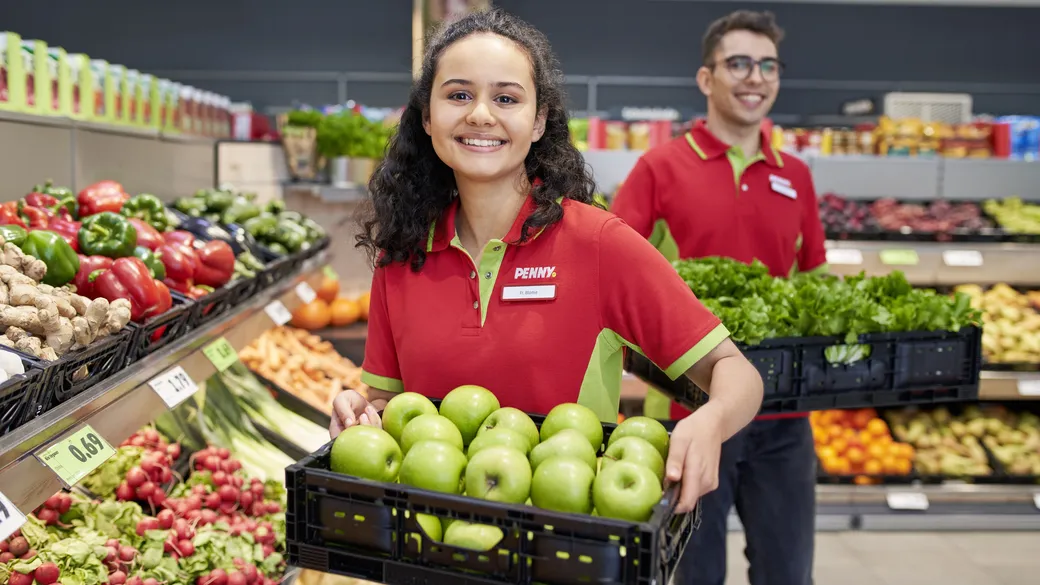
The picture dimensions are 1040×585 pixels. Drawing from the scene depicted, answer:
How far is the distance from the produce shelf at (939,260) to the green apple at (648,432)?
11.4 ft

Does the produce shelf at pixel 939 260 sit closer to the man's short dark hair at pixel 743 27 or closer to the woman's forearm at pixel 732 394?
the man's short dark hair at pixel 743 27

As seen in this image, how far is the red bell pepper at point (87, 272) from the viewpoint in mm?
2189

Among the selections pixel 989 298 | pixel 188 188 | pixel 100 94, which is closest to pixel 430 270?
pixel 100 94

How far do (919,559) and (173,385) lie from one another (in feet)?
11.6

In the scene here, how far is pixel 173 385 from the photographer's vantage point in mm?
2041

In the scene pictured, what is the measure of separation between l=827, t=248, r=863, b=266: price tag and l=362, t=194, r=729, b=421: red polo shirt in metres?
3.16

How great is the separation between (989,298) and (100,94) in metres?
4.34

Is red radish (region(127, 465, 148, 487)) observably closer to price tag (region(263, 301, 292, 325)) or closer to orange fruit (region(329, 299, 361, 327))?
price tag (region(263, 301, 292, 325))

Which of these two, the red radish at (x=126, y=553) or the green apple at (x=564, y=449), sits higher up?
the green apple at (x=564, y=449)

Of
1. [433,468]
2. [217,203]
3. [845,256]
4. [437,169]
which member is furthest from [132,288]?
[845,256]

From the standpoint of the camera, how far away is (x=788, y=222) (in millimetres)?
2996

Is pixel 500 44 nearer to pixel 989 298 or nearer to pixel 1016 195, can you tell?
pixel 989 298

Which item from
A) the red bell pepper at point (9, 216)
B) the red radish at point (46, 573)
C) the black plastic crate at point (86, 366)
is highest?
the red bell pepper at point (9, 216)

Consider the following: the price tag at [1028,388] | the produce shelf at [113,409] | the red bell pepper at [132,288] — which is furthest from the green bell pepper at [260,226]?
the price tag at [1028,388]
